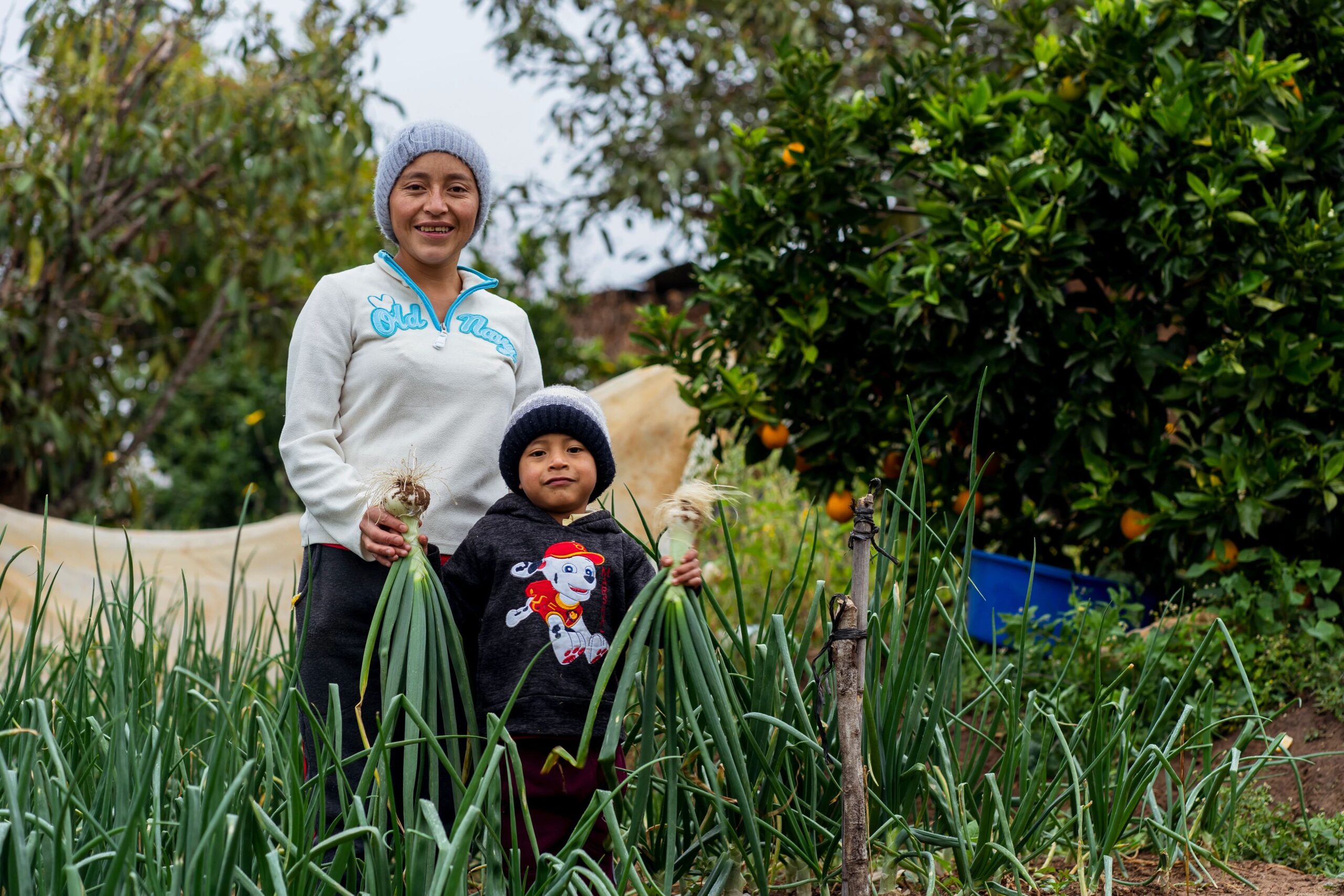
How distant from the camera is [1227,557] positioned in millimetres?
2779

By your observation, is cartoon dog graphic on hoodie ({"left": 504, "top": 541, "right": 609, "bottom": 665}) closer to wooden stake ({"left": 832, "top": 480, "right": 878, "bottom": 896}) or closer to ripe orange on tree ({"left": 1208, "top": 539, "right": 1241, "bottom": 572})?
wooden stake ({"left": 832, "top": 480, "right": 878, "bottom": 896})

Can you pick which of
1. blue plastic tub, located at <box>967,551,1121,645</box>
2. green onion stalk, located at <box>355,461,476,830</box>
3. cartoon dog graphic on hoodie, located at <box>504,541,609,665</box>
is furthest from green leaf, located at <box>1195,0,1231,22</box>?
green onion stalk, located at <box>355,461,476,830</box>

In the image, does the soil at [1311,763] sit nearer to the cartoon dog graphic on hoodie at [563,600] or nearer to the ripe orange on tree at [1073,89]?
the cartoon dog graphic on hoodie at [563,600]

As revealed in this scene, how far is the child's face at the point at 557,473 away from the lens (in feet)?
5.79

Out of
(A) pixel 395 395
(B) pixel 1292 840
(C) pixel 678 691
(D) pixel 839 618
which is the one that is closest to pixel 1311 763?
(B) pixel 1292 840

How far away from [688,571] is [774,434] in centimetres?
185

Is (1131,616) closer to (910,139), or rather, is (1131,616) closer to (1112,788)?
(1112,788)

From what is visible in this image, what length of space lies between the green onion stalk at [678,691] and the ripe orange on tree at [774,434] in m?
1.72

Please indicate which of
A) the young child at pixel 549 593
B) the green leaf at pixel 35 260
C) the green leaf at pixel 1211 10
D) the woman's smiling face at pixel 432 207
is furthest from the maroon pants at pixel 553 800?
the green leaf at pixel 35 260

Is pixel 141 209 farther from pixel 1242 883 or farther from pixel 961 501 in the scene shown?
pixel 1242 883

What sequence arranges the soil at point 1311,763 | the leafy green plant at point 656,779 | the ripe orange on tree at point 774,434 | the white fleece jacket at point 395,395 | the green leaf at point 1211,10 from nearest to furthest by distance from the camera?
1. the leafy green plant at point 656,779
2. the white fleece jacket at point 395,395
3. the soil at point 1311,763
4. the green leaf at point 1211,10
5. the ripe orange on tree at point 774,434

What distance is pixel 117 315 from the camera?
244 inches

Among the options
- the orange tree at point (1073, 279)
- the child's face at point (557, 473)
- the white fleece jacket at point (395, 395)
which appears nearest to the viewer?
the child's face at point (557, 473)

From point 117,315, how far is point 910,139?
4743mm
